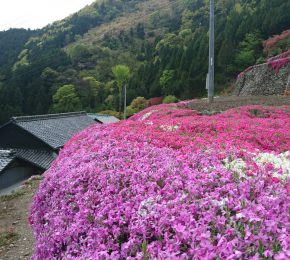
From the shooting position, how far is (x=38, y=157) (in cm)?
2681

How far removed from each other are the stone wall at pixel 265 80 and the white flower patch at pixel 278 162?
18.6 meters

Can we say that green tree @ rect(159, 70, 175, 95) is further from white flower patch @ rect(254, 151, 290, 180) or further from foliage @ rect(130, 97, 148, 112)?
white flower patch @ rect(254, 151, 290, 180)

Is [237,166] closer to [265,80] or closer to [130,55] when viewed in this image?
[265,80]

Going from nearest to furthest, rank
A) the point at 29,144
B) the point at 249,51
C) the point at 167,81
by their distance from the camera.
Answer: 1. the point at 29,144
2. the point at 249,51
3. the point at 167,81

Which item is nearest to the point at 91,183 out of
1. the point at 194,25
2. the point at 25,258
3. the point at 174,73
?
the point at 25,258

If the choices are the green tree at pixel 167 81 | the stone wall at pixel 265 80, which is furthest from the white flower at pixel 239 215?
the green tree at pixel 167 81

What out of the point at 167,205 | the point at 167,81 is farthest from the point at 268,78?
the point at 167,81

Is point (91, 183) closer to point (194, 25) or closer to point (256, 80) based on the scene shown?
point (256, 80)

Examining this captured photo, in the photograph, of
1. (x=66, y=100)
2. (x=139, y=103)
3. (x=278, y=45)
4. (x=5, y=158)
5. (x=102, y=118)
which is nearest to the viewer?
(x=5, y=158)

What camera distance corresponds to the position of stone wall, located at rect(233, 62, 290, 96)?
22.1 meters

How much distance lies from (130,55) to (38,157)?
7653cm

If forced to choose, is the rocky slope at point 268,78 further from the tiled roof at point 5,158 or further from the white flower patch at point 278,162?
the white flower patch at point 278,162

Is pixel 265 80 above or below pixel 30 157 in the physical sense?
above

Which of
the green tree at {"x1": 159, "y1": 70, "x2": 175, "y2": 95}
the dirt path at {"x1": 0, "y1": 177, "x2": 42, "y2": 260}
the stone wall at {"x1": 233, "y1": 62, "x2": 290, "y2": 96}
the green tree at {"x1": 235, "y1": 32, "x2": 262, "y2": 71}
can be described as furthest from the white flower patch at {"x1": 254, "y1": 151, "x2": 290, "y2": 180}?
the green tree at {"x1": 159, "y1": 70, "x2": 175, "y2": 95}
